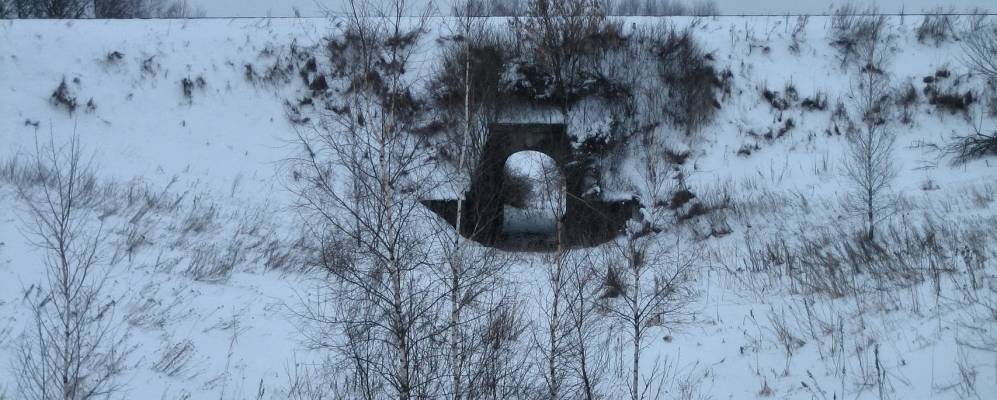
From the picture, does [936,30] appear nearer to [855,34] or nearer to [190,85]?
[855,34]

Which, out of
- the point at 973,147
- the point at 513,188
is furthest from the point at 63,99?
the point at 973,147

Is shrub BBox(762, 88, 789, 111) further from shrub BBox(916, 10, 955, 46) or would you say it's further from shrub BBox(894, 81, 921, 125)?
shrub BBox(916, 10, 955, 46)

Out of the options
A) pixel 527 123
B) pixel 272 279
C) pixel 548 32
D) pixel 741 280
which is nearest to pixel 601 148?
pixel 527 123

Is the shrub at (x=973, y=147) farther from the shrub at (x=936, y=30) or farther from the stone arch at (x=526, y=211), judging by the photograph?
the stone arch at (x=526, y=211)

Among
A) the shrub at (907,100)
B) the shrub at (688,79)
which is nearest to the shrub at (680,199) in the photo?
the shrub at (688,79)

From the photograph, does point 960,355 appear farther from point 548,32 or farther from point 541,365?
point 548,32

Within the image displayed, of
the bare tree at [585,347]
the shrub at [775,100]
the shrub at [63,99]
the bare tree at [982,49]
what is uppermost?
the bare tree at [982,49]
